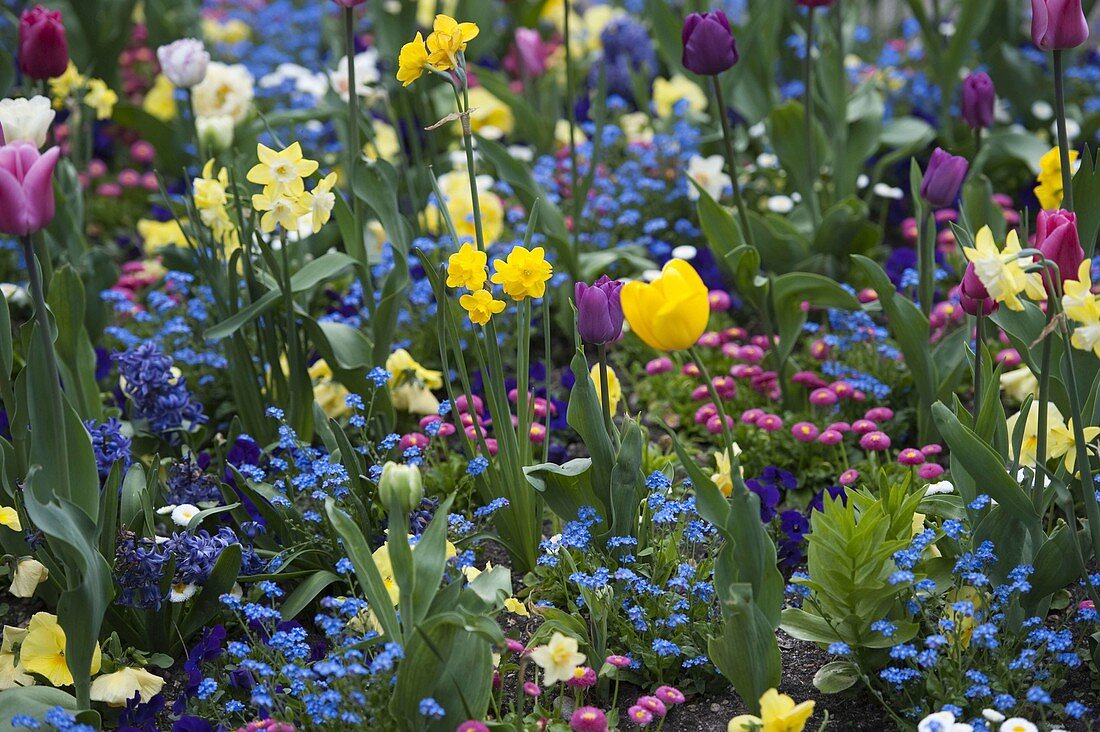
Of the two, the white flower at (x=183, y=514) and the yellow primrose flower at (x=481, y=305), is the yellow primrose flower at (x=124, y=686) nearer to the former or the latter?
the white flower at (x=183, y=514)

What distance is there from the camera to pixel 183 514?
224 centimetres

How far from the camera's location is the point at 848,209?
10.1ft

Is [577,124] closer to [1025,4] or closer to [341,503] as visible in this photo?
[1025,4]

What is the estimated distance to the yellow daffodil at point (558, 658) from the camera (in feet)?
5.85

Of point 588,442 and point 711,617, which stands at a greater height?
point 588,442

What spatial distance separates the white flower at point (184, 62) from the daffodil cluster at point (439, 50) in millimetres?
1021

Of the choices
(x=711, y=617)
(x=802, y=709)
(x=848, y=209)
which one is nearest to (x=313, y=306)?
(x=848, y=209)

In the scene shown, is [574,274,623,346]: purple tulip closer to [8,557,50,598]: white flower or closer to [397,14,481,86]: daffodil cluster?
[397,14,481,86]: daffodil cluster

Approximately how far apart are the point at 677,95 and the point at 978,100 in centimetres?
146

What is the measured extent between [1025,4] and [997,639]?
3300mm

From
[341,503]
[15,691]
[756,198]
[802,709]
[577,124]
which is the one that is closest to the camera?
[802,709]

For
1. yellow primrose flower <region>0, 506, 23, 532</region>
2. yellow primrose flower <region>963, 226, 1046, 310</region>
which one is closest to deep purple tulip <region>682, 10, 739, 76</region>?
yellow primrose flower <region>963, 226, 1046, 310</region>

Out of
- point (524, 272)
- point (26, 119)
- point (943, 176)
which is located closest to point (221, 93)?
point (26, 119)

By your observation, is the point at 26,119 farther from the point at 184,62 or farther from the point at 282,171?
the point at 184,62
